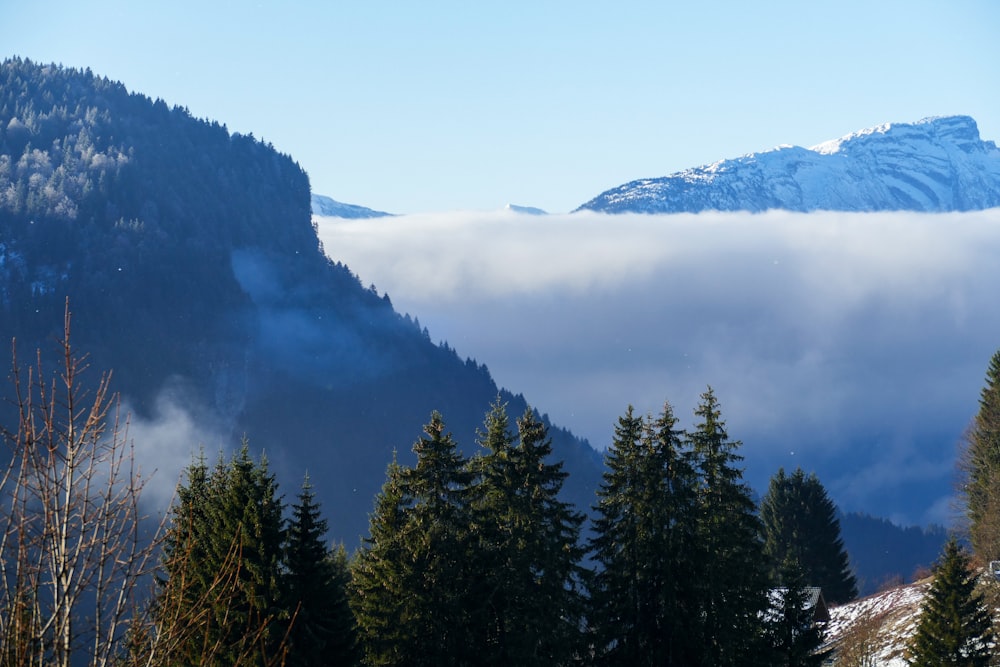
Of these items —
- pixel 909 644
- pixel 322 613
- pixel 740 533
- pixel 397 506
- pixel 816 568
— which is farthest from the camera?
pixel 816 568

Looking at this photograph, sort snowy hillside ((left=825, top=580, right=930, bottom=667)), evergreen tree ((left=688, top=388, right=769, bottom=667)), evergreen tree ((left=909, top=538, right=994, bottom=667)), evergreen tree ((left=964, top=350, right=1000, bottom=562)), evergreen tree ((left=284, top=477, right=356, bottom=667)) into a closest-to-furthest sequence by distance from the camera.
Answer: evergreen tree ((left=284, top=477, right=356, bottom=667)) < evergreen tree ((left=688, top=388, right=769, bottom=667)) < evergreen tree ((left=909, top=538, right=994, bottom=667)) < snowy hillside ((left=825, top=580, right=930, bottom=667)) < evergreen tree ((left=964, top=350, right=1000, bottom=562))

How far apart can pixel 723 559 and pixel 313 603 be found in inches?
544

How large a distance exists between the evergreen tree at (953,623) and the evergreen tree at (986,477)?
19.9 meters

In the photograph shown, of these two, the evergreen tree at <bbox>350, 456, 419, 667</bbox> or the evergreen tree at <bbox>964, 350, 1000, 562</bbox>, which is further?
the evergreen tree at <bbox>964, 350, 1000, 562</bbox>

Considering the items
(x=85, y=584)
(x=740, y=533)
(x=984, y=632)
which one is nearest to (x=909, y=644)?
(x=984, y=632)

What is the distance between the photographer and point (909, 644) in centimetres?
4088

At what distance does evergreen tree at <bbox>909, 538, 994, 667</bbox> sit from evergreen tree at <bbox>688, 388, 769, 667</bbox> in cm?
645

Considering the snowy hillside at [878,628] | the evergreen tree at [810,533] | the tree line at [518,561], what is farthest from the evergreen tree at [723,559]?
the evergreen tree at [810,533]

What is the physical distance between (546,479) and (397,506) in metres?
4.88

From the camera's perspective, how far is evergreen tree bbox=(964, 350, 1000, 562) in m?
58.6

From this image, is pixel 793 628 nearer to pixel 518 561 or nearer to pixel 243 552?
pixel 518 561

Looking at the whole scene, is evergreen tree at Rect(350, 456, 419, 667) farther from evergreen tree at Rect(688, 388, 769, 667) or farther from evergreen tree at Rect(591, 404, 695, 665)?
evergreen tree at Rect(688, 388, 769, 667)

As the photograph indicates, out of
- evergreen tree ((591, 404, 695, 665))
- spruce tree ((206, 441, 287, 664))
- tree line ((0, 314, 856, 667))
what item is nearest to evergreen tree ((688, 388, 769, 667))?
tree line ((0, 314, 856, 667))

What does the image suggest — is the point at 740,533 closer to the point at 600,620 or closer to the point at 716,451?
the point at 716,451
